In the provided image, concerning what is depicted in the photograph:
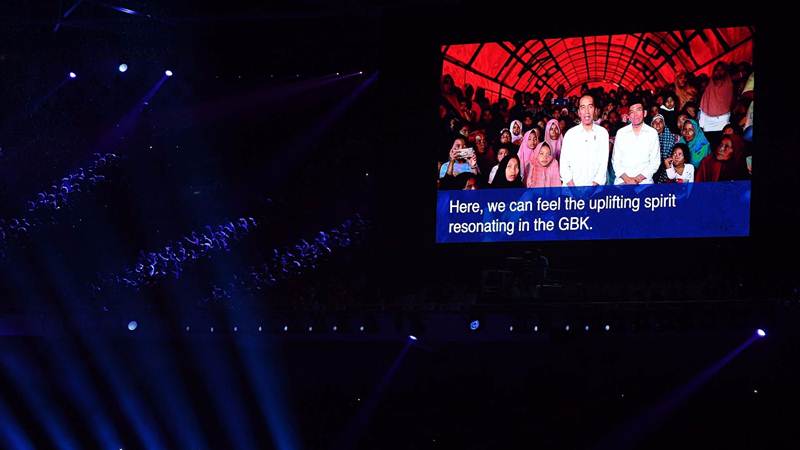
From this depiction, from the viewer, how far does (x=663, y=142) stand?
791cm

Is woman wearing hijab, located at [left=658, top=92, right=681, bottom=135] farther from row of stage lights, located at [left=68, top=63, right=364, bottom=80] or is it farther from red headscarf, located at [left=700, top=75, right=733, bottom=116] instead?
row of stage lights, located at [left=68, top=63, right=364, bottom=80]

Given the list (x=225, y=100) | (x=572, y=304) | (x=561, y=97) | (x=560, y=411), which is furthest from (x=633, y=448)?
(x=225, y=100)

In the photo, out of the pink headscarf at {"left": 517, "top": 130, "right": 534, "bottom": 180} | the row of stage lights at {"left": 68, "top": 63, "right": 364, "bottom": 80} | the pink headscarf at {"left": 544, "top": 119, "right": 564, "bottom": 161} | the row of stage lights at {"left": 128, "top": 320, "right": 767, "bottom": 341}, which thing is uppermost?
the row of stage lights at {"left": 68, "top": 63, "right": 364, "bottom": 80}

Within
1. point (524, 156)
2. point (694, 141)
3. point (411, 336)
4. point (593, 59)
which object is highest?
point (593, 59)

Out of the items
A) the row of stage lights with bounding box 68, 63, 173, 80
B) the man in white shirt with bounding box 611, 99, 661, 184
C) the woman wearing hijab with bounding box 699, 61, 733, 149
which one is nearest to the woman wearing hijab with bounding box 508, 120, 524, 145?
the man in white shirt with bounding box 611, 99, 661, 184

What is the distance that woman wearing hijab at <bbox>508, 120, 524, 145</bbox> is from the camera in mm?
8211

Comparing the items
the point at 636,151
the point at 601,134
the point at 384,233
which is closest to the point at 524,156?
the point at 601,134

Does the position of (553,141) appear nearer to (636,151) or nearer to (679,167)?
(636,151)

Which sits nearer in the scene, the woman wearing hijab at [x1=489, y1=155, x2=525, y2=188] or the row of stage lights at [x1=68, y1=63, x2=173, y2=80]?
the woman wearing hijab at [x1=489, y1=155, x2=525, y2=188]

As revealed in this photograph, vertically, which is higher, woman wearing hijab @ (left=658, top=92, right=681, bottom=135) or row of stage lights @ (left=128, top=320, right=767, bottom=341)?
woman wearing hijab @ (left=658, top=92, right=681, bottom=135)

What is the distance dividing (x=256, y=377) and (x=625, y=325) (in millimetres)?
3134

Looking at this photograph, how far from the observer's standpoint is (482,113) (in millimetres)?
8336

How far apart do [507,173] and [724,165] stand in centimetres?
146

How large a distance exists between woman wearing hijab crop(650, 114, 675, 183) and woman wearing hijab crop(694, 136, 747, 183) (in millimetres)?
222
